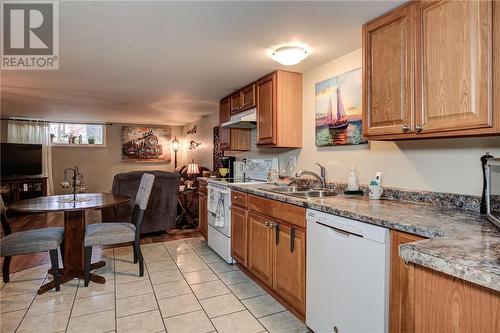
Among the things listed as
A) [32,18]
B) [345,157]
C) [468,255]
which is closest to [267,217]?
[345,157]

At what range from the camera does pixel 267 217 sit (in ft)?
7.89

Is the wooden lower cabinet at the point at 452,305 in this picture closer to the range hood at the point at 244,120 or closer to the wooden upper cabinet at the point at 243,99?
the range hood at the point at 244,120

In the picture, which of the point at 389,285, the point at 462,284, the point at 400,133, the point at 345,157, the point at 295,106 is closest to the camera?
the point at 462,284

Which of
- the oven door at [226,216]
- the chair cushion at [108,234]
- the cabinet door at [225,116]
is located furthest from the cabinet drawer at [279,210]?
the cabinet door at [225,116]

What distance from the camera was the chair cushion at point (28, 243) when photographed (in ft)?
7.73

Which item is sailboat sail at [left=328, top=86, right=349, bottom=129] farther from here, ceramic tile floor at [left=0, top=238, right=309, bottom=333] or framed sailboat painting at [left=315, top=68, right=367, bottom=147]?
ceramic tile floor at [left=0, top=238, right=309, bottom=333]

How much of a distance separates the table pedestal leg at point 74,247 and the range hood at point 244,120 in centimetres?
198

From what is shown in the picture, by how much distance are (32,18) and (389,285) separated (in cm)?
269

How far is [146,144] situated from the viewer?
7.88 m

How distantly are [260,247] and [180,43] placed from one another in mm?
1864

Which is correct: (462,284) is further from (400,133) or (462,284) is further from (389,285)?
(400,133)

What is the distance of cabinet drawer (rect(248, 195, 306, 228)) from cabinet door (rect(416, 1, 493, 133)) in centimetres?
91

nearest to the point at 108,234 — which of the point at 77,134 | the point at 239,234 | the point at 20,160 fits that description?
the point at 239,234

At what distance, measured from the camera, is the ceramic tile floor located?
1993 mm
